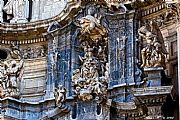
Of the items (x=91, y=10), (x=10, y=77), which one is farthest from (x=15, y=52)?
(x=91, y=10)

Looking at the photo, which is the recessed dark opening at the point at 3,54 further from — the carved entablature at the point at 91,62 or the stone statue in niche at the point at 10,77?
the carved entablature at the point at 91,62

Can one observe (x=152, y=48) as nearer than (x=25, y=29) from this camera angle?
Yes

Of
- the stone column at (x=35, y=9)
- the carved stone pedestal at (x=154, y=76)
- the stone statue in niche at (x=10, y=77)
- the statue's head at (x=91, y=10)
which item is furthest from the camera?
the stone column at (x=35, y=9)

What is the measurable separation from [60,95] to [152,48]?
3.33 m

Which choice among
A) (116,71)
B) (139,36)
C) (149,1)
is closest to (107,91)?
(116,71)

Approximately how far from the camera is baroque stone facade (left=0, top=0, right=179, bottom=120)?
1672cm

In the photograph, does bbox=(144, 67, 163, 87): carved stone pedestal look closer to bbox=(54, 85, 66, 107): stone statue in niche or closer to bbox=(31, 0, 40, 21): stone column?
bbox=(54, 85, 66, 107): stone statue in niche

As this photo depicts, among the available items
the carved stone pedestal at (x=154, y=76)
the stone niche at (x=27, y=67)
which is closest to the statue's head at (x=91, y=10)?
the stone niche at (x=27, y=67)

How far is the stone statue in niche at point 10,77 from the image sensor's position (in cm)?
1991

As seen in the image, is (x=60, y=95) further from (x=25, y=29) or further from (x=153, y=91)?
(x=153, y=91)

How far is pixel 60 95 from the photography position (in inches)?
730

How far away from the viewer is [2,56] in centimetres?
2084

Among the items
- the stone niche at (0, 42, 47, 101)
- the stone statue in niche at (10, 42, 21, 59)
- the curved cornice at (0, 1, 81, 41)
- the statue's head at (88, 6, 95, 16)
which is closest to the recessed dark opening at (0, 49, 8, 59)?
the stone niche at (0, 42, 47, 101)

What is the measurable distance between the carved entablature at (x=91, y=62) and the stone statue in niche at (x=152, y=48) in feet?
5.05
